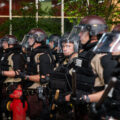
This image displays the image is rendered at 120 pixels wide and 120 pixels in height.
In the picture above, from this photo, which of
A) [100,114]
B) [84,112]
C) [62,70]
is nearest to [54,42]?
[62,70]

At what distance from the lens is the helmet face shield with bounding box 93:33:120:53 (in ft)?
12.6

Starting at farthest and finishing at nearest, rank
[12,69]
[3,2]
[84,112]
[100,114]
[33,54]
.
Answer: [3,2]
[12,69]
[33,54]
[84,112]
[100,114]

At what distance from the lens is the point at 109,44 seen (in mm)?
3893

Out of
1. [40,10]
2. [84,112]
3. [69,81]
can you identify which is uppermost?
[40,10]

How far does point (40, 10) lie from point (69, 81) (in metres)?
11.1

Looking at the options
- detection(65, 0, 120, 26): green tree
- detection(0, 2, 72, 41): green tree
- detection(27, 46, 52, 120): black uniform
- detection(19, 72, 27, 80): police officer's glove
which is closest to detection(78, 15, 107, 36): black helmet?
detection(27, 46, 52, 120): black uniform

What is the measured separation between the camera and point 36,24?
1433 centimetres

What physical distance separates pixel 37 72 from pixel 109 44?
248 cm

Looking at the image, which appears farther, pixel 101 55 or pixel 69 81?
pixel 69 81

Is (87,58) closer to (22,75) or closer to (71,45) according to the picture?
(71,45)

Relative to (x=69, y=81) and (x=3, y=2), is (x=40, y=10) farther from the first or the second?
(x=69, y=81)

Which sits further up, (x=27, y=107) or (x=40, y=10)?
(x=40, y=10)

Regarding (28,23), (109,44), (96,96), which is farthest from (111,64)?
(28,23)

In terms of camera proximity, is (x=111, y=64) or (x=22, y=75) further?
(x=22, y=75)
